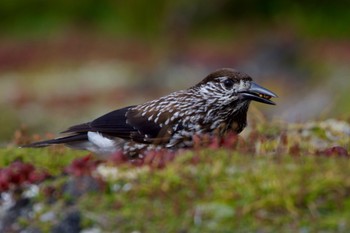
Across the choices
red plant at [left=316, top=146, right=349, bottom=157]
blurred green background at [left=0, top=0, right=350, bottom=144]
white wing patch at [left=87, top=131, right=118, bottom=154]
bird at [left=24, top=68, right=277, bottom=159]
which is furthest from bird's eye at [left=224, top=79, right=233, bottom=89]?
blurred green background at [left=0, top=0, right=350, bottom=144]

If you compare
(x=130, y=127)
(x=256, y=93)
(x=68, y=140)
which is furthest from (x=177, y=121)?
(x=68, y=140)

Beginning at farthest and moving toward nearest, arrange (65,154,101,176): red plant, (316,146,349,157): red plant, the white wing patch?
the white wing patch, (316,146,349,157): red plant, (65,154,101,176): red plant

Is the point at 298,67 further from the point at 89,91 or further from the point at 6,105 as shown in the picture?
the point at 6,105

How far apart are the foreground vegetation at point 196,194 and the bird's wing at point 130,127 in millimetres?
1588

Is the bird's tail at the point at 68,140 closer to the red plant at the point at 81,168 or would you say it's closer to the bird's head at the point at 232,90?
the bird's head at the point at 232,90

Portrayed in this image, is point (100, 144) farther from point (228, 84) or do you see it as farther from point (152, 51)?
point (152, 51)

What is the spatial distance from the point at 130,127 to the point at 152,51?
2296cm

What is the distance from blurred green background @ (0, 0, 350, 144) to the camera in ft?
81.5

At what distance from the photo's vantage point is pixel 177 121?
9.14 metres

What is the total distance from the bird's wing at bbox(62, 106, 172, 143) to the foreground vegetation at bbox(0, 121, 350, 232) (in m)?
1.59

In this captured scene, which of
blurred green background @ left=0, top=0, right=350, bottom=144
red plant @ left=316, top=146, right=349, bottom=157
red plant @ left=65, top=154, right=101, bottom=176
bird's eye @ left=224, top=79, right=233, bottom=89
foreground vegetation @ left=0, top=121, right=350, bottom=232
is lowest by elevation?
foreground vegetation @ left=0, top=121, right=350, bottom=232

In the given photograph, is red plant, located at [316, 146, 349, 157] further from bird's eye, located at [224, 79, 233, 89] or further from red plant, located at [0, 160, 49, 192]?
red plant, located at [0, 160, 49, 192]

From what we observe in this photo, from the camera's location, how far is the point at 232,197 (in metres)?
6.73

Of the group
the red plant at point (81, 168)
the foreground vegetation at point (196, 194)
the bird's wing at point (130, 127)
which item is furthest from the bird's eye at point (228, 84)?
the red plant at point (81, 168)
